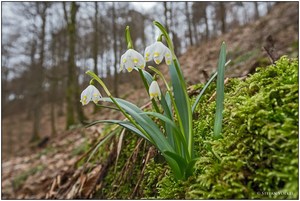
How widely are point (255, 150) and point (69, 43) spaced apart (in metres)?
7.93

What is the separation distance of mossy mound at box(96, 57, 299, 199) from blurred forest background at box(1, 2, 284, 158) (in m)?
6.61

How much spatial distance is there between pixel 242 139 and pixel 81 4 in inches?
340

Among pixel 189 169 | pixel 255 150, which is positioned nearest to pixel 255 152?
pixel 255 150

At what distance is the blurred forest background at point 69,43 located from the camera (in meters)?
9.09

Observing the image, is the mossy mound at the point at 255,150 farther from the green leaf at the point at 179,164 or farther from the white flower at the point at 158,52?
the white flower at the point at 158,52

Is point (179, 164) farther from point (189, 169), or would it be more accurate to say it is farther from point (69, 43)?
point (69, 43)

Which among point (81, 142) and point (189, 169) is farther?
point (81, 142)

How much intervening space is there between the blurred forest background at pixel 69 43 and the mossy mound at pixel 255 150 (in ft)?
21.7

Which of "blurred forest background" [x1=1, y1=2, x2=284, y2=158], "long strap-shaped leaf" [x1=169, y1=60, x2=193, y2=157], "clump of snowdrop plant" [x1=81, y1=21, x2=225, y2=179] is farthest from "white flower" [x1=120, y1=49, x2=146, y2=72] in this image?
"blurred forest background" [x1=1, y1=2, x2=284, y2=158]

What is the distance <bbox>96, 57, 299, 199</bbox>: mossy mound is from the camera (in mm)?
761

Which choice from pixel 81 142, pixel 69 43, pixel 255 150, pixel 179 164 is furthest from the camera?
pixel 69 43

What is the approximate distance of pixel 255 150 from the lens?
84 cm

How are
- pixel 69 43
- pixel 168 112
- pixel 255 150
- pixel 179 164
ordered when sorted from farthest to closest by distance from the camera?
pixel 69 43, pixel 168 112, pixel 179 164, pixel 255 150

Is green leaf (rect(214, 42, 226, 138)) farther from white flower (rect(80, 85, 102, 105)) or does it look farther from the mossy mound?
white flower (rect(80, 85, 102, 105))
